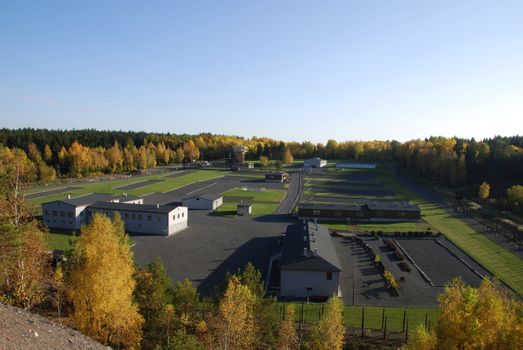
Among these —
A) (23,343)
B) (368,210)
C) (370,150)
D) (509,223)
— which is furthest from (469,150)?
(23,343)

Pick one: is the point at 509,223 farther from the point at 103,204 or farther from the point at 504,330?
the point at 103,204

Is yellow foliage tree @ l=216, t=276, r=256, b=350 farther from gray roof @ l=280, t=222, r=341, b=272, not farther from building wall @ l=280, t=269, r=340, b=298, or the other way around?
gray roof @ l=280, t=222, r=341, b=272

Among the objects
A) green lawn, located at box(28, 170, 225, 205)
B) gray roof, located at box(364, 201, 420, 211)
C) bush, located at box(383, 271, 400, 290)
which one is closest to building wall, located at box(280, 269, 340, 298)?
bush, located at box(383, 271, 400, 290)

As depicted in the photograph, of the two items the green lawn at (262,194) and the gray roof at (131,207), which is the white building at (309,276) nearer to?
the gray roof at (131,207)

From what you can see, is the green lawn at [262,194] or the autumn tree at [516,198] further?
the green lawn at [262,194]

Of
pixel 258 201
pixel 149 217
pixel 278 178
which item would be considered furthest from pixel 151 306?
pixel 278 178

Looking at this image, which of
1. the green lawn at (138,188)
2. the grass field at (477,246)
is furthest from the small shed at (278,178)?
the grass field at (477,246)
